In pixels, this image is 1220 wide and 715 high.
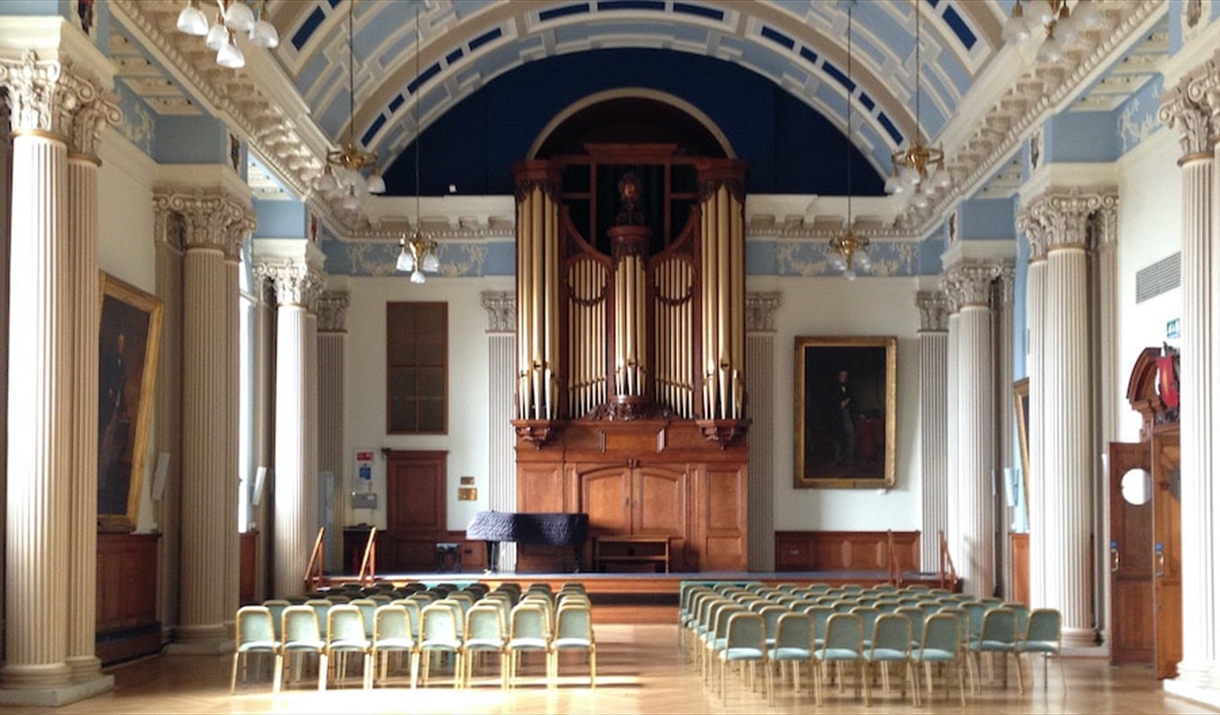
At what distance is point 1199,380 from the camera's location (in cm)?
1462

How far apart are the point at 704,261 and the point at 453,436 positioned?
5.84 metres

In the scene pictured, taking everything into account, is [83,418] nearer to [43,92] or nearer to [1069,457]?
[43,92]

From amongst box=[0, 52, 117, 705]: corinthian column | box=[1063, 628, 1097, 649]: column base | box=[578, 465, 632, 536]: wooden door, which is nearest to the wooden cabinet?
box=[578, 465, 632, 536]: wooden door

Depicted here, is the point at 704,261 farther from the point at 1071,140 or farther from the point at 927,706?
the point at 927,706

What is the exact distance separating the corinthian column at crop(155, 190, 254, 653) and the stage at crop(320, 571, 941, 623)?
18.6 feet

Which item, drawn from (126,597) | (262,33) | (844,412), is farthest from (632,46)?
(262,33)

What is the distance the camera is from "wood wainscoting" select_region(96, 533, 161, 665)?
1775cm

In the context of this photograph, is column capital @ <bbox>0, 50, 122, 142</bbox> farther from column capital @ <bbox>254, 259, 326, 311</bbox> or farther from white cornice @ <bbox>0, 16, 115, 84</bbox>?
column capital @ <bbox>254, 259, 326, 311</bbox>

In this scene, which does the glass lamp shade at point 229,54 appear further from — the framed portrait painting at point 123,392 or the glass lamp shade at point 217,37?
the framed portrait painting at point 123,392

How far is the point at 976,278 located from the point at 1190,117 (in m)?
10.8

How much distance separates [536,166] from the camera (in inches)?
1113

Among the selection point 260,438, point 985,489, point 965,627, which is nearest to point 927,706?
point 965,627

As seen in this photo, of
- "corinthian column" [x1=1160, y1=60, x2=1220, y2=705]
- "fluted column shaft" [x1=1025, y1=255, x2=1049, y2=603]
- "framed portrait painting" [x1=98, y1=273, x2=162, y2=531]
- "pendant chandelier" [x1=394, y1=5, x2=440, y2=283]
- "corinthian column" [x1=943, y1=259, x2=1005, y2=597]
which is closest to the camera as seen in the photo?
"corinthian column" [x1=1160, y1=60, x2=1220, y2=705]

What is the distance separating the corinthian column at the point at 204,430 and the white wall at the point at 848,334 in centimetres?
1245
